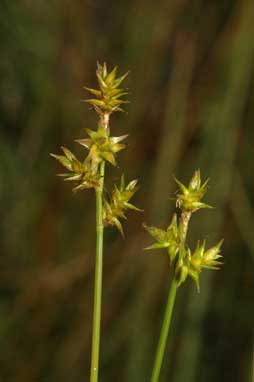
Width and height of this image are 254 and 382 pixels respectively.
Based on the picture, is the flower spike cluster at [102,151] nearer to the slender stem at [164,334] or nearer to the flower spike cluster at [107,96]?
the flower spike cluster at [107,96]

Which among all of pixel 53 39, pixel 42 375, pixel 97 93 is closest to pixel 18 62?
pixel 53 39

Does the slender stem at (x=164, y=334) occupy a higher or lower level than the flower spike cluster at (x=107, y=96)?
lower

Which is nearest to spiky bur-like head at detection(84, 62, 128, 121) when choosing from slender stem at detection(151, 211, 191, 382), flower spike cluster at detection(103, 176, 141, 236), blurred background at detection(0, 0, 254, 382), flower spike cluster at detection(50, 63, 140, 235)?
flower spike cluster at detection(50, 63, 140, 235)

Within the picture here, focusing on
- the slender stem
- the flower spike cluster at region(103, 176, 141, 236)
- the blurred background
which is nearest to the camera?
the slender stem

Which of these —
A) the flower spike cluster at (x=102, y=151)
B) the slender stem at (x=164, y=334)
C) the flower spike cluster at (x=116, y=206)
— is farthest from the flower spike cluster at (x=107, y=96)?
the slender stem at (x=164, y=334)

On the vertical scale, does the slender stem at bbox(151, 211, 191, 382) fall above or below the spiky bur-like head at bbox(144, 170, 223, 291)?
below

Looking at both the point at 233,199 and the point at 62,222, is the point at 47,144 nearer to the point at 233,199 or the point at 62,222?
the point at 62,222

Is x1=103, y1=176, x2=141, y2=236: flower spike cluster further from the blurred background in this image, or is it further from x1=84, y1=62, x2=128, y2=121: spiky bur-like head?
the blurred background

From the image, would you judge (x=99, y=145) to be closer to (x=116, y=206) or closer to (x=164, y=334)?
(x=116, y=206)

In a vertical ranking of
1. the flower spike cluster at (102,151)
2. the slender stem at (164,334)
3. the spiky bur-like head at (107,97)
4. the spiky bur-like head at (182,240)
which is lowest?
the slender stem at (164,334)
